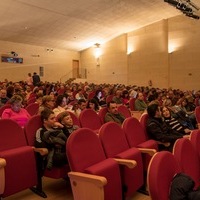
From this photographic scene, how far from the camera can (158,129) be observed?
11.8 feet

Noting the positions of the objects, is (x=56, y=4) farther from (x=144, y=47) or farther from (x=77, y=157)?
(x=77, y=157)

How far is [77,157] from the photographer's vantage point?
2369 mm

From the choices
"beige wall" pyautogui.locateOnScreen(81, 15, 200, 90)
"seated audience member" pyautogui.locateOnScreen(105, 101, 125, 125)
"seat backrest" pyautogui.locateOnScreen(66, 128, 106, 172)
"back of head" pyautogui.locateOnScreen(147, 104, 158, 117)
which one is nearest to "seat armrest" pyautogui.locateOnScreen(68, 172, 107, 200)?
"seat backrest" pyautogui.locateOnScreen(66, 128, 106, 172)

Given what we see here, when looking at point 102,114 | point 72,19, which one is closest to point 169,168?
point 102,114

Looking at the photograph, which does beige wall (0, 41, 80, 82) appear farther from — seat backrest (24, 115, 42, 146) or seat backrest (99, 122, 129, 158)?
seat backrest (99, 122, 129, 158)

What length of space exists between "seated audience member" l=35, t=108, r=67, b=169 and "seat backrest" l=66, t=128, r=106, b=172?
504 mm

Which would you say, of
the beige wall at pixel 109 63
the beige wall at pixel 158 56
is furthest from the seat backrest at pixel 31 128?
the beige wall at pixel 109 63

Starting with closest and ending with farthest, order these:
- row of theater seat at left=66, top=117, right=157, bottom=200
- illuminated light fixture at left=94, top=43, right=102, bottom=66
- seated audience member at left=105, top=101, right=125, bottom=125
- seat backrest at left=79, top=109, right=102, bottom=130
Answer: row of theater seat at left=66, top=117, right=157, bottom=200
seat backrest at left=79, top=109, right=102, bottom=130
seated audience member at left=105, top=101, right=125, bottom=125
illuminated light fixture at left=94, top=43, right=102, bottom=66

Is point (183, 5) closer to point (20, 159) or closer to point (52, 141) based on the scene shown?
point (52, 141)

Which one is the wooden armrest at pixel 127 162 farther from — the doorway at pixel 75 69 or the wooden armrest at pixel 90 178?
the doorway at pixel 75 69

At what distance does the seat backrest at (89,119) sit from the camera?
14.3ft

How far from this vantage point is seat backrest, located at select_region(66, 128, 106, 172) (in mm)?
2340

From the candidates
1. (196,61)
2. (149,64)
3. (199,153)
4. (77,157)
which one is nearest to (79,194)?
(77,157)

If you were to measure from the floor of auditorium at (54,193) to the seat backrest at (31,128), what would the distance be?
1.85ft
